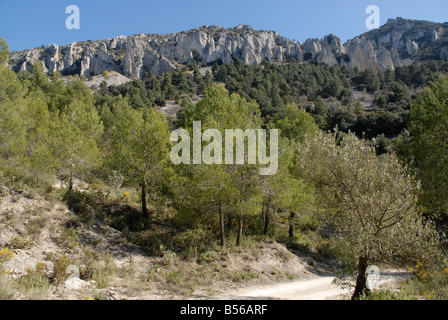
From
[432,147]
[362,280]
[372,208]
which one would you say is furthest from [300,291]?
[432,147]

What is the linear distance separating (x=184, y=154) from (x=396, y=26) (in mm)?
211638

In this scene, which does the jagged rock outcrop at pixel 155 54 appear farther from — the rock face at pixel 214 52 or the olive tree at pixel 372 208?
the olive tree at pixel 372 208

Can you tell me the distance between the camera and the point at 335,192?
10.2 meters

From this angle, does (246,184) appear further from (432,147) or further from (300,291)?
(432,147)

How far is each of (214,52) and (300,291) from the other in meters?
142

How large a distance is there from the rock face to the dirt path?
122 m

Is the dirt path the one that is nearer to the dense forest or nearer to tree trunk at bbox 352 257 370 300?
tree trunk at bbox 352 257 370 300

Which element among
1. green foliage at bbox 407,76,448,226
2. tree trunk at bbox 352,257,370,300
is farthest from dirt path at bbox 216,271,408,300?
green foliage at bbox 407,76,448,226

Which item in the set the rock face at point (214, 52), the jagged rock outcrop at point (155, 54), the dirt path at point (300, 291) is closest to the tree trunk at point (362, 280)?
the dirt path at point (300, 291)

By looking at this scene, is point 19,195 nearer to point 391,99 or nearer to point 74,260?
point 74,260

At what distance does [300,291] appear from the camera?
1212cm

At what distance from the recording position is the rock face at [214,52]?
12150cm

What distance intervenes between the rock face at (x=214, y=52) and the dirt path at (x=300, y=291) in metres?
122

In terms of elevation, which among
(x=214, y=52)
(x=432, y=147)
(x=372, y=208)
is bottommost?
(x=372, y=208)
